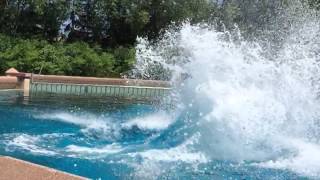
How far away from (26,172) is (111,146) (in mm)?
3766

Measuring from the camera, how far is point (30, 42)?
19.8 metres

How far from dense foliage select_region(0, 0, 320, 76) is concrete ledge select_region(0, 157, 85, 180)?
14.3m

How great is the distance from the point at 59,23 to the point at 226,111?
1559 centimetres

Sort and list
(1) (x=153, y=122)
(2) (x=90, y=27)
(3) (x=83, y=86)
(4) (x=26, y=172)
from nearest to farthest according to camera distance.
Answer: (4) (x=26, y=172)
(1) (x=153, y=122)
(3) (x=83, y=86)
(2) (x=90, y=27)

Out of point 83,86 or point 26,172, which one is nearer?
point 26,172

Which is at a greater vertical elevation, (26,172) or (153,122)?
(26,172)

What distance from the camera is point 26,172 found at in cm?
387

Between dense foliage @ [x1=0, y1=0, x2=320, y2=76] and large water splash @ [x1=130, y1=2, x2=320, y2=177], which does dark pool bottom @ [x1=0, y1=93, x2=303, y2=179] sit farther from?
dense foliage @ [x1=0, y1=0, x2=320, y2=76]

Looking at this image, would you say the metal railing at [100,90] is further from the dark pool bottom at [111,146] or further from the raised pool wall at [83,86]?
the dark pool bottom at [111,146]

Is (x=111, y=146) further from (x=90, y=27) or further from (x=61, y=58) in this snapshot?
(x=90, y=27)

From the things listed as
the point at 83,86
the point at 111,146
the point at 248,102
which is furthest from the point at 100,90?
the point at 248,102

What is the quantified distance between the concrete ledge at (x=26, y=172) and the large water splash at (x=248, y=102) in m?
3.47

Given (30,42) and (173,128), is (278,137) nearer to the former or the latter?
(173,128)

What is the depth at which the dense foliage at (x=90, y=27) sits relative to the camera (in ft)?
61.4
